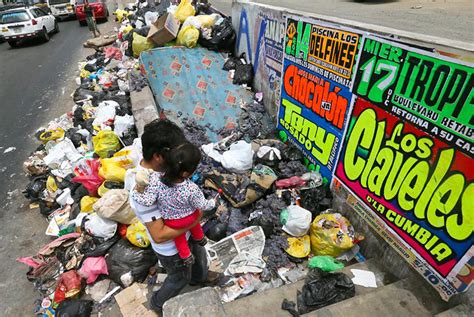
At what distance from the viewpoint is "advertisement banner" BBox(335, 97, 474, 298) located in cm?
203

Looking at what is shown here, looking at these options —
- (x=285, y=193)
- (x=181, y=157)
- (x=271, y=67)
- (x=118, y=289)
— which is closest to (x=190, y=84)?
(x=271, y=67)

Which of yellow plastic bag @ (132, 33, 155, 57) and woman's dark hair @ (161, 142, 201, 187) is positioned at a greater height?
woman's dark hair @ (161, 142, 201, 187)

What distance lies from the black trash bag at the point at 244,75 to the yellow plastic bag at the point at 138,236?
3.79 metres

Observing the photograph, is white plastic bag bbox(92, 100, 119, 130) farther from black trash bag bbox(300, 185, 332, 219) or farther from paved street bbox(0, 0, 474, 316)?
black trash bag bbox(300, 185, 332, 219)

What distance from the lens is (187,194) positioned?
1.95m

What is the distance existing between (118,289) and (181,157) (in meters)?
2.16

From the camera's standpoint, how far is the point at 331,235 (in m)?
2.94

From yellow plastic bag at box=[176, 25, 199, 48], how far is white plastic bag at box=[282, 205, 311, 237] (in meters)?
4.78

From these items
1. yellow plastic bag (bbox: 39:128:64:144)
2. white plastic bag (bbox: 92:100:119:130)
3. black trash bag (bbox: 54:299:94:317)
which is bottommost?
black trash bag (bbox: 54:299:94:317)

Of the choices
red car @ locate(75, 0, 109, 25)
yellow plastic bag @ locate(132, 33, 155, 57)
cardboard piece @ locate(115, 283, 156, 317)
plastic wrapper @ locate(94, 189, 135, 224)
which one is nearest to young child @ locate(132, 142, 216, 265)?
cardboard piece @ locate(115, 283, 156, 317)

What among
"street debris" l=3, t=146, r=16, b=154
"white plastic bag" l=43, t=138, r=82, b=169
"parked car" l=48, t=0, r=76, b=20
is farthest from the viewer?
"parked car" l=48, t=0, r=76, b=20

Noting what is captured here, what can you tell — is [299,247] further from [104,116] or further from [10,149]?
[10,149]

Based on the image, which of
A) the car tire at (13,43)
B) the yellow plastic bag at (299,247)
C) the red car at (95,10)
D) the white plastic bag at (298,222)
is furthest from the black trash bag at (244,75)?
the red car at (95,10)

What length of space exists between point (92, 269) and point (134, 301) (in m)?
0.61
